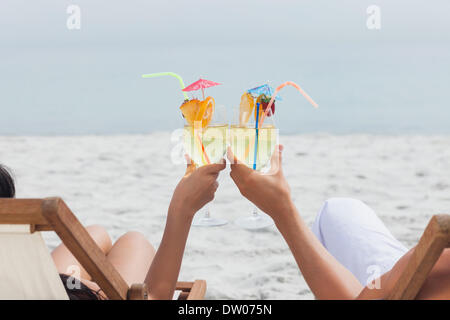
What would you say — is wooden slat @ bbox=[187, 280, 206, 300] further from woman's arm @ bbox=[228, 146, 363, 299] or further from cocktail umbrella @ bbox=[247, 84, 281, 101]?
cocktail umbrella @ bbox=[247, 84, 281, 101]

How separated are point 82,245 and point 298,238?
0.49 metres

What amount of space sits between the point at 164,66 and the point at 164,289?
1554 centimetres

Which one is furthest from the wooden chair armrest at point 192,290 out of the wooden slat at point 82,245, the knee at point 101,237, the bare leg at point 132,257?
the wooden slat at point 82,245

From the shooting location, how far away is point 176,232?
121 centimetres

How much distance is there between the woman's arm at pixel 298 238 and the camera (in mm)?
1105

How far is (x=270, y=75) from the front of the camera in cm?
1567

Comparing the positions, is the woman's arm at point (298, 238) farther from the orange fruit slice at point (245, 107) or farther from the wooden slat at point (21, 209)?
the wooden slat at point (21, 209)

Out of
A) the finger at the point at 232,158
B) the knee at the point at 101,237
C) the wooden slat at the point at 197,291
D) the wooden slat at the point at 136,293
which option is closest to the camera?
the wooden slat at the point at 136,293

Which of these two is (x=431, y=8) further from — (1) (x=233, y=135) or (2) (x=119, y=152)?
(1) (x=233, y=135)

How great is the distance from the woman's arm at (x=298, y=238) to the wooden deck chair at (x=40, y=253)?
13.5 inches

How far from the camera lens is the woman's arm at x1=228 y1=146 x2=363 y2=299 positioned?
1.11m

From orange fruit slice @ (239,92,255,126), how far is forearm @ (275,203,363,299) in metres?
0.40
